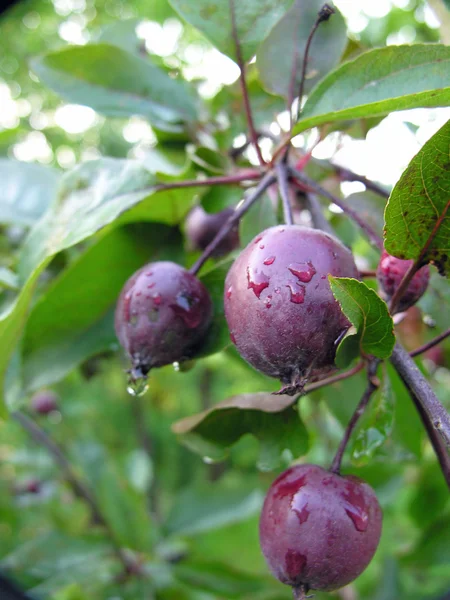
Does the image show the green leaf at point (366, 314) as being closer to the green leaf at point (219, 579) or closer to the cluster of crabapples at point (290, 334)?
the cluster of crabapples at point (290, 334)

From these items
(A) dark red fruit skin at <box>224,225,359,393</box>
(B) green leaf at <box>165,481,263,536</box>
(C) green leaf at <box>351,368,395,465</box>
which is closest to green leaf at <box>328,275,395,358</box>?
(A) dark red fruit skin at <box>224,225,359,393</box>

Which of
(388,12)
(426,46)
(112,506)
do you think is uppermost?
(426,46)

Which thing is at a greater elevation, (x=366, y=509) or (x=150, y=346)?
(x=150, y=346)

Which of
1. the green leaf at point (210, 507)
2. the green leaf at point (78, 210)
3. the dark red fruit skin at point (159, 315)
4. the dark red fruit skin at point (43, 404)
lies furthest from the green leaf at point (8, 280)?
the dark red fruit skin at point (43, 404)

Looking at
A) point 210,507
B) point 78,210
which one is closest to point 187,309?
point 78,210

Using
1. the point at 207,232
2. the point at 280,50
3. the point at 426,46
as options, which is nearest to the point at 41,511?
the point at 207,232

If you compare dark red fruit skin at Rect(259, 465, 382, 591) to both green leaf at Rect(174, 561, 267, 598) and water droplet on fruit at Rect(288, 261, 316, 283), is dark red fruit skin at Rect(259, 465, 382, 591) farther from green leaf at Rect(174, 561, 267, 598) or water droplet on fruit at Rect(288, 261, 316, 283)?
green leaf at Rect(174, 561, 267, 598)

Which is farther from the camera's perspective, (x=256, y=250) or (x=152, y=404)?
(x=152, y=404)

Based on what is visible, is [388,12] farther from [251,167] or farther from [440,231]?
[440,231]
